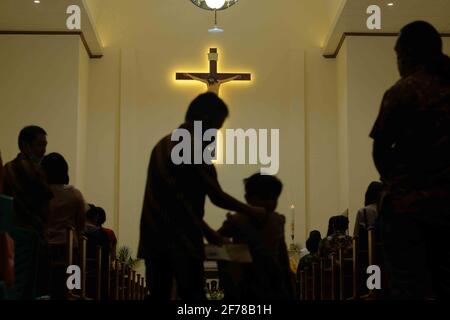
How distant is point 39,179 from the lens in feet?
18.5

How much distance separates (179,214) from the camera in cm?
473

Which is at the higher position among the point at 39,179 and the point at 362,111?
the point at 362,111

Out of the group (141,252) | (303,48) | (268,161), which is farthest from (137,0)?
(141,252)

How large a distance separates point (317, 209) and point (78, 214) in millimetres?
7242

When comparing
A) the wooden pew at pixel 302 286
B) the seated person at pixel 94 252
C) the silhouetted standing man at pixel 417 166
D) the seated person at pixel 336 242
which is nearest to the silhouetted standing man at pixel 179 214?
the silhouetted standing man at pixel 417 166

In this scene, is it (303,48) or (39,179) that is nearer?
(39,179)

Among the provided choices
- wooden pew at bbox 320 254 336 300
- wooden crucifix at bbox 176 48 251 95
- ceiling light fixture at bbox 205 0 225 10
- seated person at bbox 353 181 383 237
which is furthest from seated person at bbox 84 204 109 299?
ceiling light fixture at bbox 205 0 225 10

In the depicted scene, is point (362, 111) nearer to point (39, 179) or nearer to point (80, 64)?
point (80, 64)

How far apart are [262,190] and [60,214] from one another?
1727mm

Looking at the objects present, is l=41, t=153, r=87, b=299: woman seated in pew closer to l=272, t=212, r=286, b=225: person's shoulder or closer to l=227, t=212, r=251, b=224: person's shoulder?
l=227, t=212, r=251, b=224: person's shoulder

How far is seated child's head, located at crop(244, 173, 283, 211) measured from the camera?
16.5 ft

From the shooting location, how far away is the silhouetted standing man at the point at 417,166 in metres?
3.94
